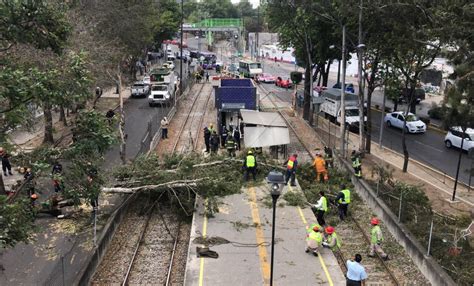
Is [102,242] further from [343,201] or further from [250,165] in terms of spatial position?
[343,201]

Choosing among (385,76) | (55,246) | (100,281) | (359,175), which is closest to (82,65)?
(100,281)

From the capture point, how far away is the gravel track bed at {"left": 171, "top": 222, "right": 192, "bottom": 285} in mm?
14461

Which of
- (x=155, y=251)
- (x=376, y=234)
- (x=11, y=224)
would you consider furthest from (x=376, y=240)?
(x=11, y=224)

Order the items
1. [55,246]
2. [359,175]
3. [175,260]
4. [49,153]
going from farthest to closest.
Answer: [359,175]
[55,246]
[175,260]
[49,153]

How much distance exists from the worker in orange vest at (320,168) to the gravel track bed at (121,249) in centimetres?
791

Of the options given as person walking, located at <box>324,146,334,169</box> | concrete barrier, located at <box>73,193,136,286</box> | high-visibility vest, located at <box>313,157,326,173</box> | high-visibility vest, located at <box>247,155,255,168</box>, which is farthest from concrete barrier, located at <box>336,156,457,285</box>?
concrete barrier, located at <box>73,193,136,286</box>

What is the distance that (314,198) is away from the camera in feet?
67.0

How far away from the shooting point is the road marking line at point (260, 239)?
45.5ft

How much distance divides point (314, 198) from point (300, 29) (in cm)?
2049

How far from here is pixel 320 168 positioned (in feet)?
73.0

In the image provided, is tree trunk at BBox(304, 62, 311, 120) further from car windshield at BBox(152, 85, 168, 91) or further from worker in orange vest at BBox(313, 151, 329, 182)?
worker in orange vest at BBox(313, 151, 329, 182)

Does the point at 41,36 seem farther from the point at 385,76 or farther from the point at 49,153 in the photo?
the point at 385,76

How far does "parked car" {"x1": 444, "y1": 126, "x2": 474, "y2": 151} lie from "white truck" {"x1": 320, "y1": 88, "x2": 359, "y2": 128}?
7595mm

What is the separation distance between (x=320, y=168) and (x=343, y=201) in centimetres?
414
